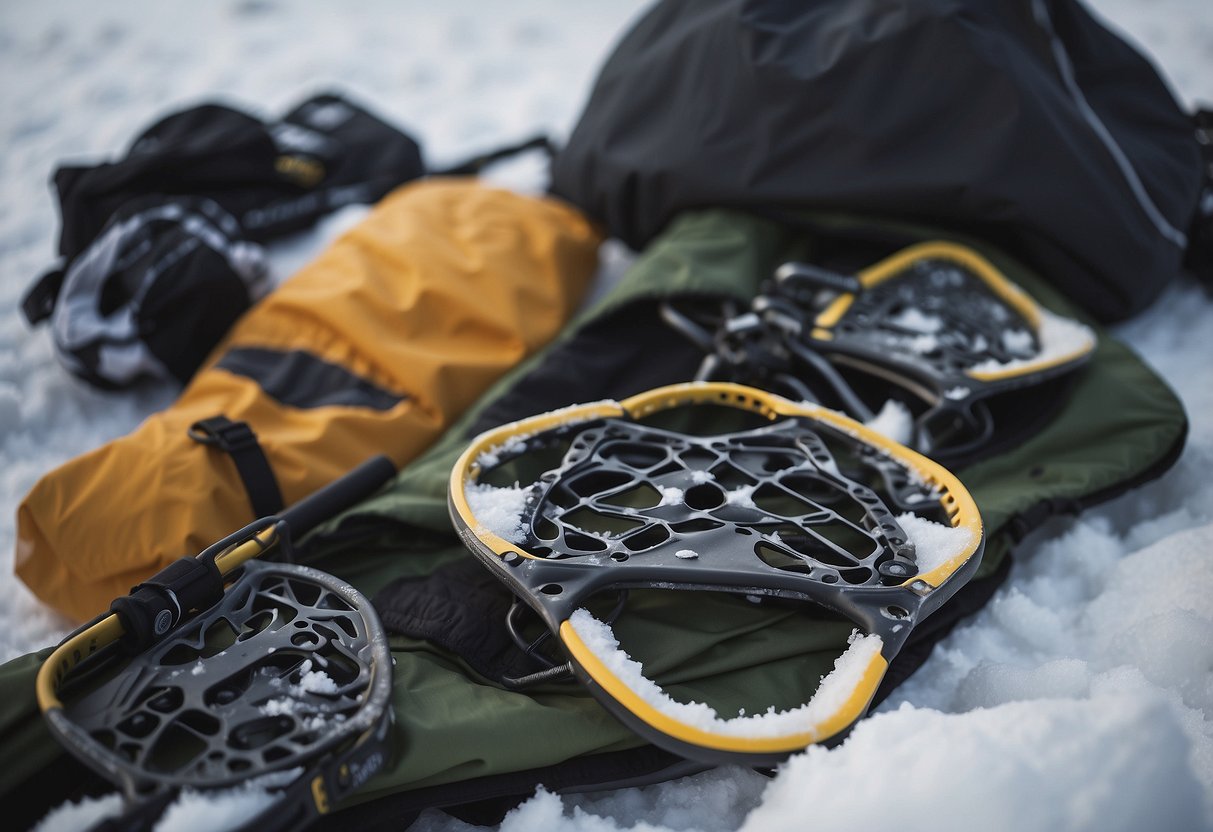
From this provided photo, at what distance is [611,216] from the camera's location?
2068mm

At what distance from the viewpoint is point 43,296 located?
194 centimetres

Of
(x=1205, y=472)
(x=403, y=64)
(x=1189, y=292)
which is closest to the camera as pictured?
(x=1205, y=472)

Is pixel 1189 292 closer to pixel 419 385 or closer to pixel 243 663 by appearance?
→ pixel 419 385

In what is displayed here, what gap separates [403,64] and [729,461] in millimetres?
2776

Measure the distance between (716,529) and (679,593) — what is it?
0.39ft

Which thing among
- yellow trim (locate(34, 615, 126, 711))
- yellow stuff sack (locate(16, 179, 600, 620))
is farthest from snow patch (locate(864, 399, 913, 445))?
yellow trim (locate(34, 615, 126, 711))

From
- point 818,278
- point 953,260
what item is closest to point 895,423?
point 818,278

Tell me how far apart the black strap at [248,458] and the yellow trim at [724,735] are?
637mm

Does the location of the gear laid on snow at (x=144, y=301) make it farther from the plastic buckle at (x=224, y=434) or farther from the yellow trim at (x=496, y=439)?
the yellow trim at (x=496, y=439)

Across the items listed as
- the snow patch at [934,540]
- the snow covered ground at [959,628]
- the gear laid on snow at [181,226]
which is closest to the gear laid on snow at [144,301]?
the gear laid on snow at [181,226]

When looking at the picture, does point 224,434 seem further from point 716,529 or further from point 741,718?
point 741,718

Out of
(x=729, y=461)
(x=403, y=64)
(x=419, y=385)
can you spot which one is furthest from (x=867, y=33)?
(x=403, y=64)

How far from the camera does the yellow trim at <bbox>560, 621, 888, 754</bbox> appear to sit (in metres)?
0.97

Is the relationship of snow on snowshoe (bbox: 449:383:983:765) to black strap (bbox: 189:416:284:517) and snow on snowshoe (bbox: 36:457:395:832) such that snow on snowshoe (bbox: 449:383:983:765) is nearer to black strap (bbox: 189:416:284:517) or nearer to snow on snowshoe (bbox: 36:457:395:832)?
snow on snowshoe (bbox: 36:457:395:832)
